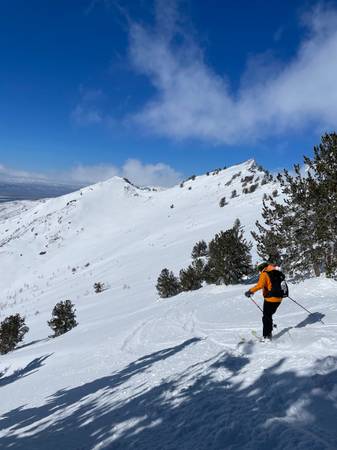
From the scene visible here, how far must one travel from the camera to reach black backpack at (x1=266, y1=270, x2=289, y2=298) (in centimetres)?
859

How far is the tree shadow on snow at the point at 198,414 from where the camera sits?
4.64 metres

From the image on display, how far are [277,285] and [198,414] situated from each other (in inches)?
154

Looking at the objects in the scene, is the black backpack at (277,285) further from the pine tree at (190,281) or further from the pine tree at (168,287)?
the pine tree at (168,287)

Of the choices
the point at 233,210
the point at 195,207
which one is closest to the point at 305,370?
the point at 233,210

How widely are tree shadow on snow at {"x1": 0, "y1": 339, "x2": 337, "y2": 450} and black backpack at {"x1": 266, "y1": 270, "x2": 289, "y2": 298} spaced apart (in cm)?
168

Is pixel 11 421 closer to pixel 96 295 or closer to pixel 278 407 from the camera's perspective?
pixel 278 407

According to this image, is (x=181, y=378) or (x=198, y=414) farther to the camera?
(x=181, y=378)

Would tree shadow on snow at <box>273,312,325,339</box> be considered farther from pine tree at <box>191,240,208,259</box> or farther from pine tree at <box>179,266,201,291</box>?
pine tree at <box>191,240,208,259</box>

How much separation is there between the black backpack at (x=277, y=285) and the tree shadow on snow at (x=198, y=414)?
66.1 inches

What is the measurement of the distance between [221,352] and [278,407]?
3188mm

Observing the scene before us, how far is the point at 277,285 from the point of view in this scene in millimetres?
8625

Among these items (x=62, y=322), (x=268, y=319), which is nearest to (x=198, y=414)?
(x=268, y=319)

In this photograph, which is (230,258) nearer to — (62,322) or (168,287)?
(168,287)

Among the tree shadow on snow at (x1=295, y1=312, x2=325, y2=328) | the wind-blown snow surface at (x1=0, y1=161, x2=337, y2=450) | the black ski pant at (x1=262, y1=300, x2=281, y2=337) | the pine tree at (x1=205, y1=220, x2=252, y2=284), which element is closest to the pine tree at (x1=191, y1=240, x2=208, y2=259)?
the wind-blown snow surface at (x1=0, y1=161, x2=337, y2=450)
